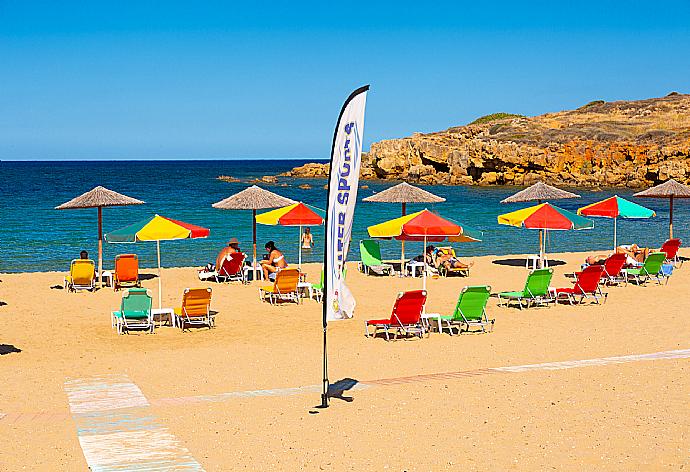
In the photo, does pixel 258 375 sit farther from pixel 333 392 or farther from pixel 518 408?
pixel 518 408

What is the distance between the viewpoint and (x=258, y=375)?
965 centimetres

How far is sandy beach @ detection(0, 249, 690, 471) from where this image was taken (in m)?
6.62

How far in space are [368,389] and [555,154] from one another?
7296cm

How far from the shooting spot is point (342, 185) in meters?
7.50

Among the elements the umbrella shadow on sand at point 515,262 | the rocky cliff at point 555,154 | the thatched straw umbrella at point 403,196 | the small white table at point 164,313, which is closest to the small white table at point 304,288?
the small white table at point 164,313

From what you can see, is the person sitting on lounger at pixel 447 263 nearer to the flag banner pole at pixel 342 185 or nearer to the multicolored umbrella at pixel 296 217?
the multicolored umbrella at pixel 296 217

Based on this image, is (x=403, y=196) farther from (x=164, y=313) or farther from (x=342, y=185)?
(x=342, y=185)

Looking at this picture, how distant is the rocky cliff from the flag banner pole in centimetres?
6409

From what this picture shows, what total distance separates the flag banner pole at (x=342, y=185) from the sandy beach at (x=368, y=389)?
1325 mm

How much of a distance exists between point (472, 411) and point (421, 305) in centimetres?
436

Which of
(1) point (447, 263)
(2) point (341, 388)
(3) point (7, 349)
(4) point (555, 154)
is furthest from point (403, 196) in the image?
(4) point (555, 154)

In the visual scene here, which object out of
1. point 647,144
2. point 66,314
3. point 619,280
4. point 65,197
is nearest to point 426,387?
point 66,314

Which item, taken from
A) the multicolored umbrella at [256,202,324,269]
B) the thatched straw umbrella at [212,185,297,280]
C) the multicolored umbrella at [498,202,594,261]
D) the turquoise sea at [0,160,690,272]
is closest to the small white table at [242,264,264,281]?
the thatched straw umbrella at [212,185,297,280]

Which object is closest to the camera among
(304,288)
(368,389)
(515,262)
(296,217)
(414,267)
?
(368,389)
